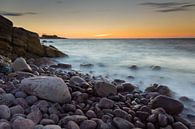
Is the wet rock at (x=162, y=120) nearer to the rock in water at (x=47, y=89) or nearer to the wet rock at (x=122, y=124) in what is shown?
the wet rock at (x=122, y=124)

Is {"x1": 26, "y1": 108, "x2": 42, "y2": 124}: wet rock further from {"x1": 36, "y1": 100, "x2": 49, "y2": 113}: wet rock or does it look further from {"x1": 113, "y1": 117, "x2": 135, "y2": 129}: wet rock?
{"x1": 113, "y1": 117, "x2": 135, "y2": 129}: wet rock

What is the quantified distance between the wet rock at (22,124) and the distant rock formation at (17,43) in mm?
8720

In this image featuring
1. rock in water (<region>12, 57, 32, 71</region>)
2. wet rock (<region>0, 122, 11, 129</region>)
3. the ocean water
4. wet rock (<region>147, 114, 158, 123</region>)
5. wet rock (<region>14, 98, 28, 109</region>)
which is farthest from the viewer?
the ocean water

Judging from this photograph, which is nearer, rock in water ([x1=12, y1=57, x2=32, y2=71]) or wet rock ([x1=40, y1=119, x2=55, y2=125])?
wet rock ([x1=40, y1=119, x2=55, y2=125])

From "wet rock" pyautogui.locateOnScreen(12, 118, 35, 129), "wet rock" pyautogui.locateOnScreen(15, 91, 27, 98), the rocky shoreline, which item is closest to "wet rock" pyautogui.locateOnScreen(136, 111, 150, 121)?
the rocky shoreline

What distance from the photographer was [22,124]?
3.90 metres

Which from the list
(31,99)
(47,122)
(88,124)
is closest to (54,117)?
(47,122)

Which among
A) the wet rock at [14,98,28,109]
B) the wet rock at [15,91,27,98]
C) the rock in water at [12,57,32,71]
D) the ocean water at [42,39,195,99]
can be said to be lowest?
the ocean water at [42,39,195,99]

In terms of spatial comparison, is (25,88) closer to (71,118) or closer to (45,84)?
(45,84)

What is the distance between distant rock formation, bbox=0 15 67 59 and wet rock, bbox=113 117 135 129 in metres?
8.84

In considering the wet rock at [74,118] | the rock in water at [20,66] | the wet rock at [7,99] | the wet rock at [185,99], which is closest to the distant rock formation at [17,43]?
the rock in water at [20,66]

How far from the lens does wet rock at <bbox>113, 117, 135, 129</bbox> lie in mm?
4375

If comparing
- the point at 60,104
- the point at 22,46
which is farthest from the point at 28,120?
the point at 22,46

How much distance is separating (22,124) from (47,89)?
1201 millimetres
